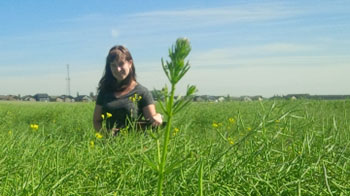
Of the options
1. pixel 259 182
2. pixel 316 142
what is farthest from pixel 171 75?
pixel 316 142

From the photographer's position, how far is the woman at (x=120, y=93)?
4852 mm

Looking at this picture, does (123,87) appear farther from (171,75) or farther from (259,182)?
(171,75)

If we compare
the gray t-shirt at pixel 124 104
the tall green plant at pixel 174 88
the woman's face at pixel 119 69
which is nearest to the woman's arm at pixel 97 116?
the gray t-shirt at pixel 124 104

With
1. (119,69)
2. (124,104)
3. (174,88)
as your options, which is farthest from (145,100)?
(174,88)

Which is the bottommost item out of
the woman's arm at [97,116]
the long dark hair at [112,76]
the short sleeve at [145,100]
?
the woman's arm at [97,116]

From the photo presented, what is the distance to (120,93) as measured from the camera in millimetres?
4977

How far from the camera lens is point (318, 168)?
1.44m

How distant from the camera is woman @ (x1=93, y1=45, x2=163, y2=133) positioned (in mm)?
4852

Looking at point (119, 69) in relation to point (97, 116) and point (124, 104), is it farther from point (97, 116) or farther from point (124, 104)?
point (97, 116)

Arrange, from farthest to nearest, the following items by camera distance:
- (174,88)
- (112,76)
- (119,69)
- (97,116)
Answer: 1. (97,116)
2. (112,76)
3. (119,69)
4. (174,88)

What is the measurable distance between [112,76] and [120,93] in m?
0.21

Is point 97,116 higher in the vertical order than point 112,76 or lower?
lower

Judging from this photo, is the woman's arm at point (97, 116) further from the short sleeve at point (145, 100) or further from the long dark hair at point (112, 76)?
the short sleeve at point (145, 100)

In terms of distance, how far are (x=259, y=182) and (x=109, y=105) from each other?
3720 mm
